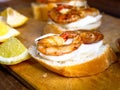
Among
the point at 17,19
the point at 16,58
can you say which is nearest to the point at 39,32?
the point at 17,19

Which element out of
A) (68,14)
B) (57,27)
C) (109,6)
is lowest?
(109,6)

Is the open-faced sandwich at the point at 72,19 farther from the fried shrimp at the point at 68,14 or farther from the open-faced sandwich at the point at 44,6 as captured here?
the open-faced sandwich at the point at 44,6

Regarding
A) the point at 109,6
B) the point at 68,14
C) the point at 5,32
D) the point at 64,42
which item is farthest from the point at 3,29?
the point at 109,6

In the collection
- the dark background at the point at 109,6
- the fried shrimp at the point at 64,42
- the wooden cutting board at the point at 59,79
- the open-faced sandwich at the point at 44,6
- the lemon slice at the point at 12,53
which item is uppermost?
the fried shrimp at the point at 64,42

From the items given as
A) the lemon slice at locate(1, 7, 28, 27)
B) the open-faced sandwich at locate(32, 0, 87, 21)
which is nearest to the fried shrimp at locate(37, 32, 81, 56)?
the lemon slice at locate(1, 7, 28, 27)

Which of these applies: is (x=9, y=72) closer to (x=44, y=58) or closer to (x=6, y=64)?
(x=6, y=64)

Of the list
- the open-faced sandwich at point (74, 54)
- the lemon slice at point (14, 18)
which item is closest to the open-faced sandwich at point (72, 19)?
the lemon slice at point (14, 18)

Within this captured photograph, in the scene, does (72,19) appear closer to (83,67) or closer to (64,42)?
(64,42)
